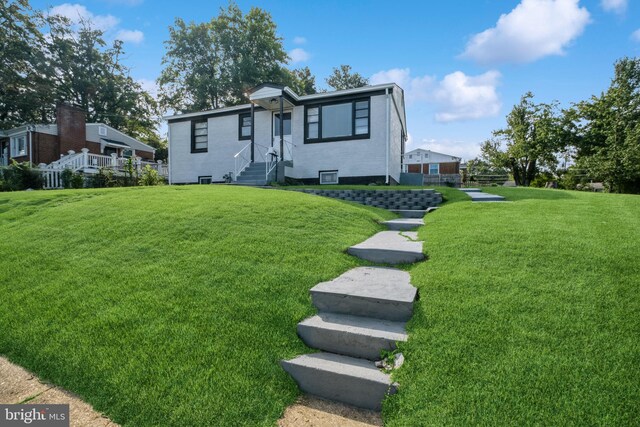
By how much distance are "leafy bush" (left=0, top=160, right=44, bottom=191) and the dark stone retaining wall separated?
510 inches

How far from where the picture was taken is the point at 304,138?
47.2 feet

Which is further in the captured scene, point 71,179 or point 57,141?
point 57,141

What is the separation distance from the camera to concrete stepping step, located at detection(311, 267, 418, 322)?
9.20 feet

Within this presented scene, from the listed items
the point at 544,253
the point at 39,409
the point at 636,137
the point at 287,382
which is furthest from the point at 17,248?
the point at 636,137

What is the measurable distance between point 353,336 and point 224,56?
31698 mm

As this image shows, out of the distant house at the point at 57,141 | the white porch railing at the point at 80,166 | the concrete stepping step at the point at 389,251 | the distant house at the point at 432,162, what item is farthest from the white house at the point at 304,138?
the distant house at the point at 432,162

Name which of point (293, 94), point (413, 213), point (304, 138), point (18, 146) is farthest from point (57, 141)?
point (413, 213)

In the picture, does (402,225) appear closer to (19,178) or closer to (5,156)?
(19,178)

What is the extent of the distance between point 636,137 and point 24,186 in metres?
31.1

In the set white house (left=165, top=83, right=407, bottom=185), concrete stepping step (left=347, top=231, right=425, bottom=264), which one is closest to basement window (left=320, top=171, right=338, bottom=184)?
white house (left=165, top=83, right=407, bottom=185)

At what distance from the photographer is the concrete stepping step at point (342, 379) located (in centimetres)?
219

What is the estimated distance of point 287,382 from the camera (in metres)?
2.38

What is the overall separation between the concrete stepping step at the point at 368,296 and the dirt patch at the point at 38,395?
1.79 metres

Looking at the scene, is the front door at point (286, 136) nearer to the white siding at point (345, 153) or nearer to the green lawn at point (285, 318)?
the white siding at point (345, 153)
